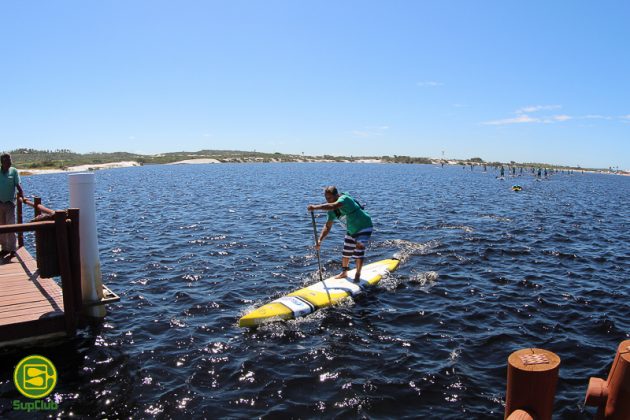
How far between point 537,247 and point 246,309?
13.8 metres

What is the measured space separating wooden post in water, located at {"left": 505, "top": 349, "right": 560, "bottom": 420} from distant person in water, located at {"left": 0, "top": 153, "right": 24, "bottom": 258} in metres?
12.7

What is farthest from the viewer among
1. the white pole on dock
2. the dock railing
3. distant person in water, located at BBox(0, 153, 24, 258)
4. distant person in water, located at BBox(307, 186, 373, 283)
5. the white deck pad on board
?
distant person in water, located at BBox(307, 186, 373, 283)

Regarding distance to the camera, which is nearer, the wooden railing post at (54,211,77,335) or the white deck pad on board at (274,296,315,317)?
the wooden railing post at (54,211,77,335)

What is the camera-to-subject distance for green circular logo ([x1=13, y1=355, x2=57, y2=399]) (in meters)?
6.97

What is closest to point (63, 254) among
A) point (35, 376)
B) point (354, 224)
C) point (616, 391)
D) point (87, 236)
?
point (87, 236)

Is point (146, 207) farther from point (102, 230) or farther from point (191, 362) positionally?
point (191, 362)

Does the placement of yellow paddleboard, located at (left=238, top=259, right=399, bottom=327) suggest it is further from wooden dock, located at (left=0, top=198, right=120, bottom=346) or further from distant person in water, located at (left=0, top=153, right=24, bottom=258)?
distant person in water, located at (left=0, top=153, right=24, bottom=258)

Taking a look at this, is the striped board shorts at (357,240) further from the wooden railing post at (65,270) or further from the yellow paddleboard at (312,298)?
the wooden railing post at (65,270)

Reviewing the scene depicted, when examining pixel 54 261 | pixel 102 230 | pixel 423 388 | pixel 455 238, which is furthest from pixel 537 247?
pixel 102 230

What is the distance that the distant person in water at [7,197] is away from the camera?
1137 cm

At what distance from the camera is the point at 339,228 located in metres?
23.9

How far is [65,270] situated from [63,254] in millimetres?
295

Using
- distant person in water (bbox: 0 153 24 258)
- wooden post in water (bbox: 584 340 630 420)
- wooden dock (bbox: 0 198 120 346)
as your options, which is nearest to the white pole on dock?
wooden dock (bbox: 0 198 120 346)

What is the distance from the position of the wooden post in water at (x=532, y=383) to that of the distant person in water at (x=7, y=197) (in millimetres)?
12711
